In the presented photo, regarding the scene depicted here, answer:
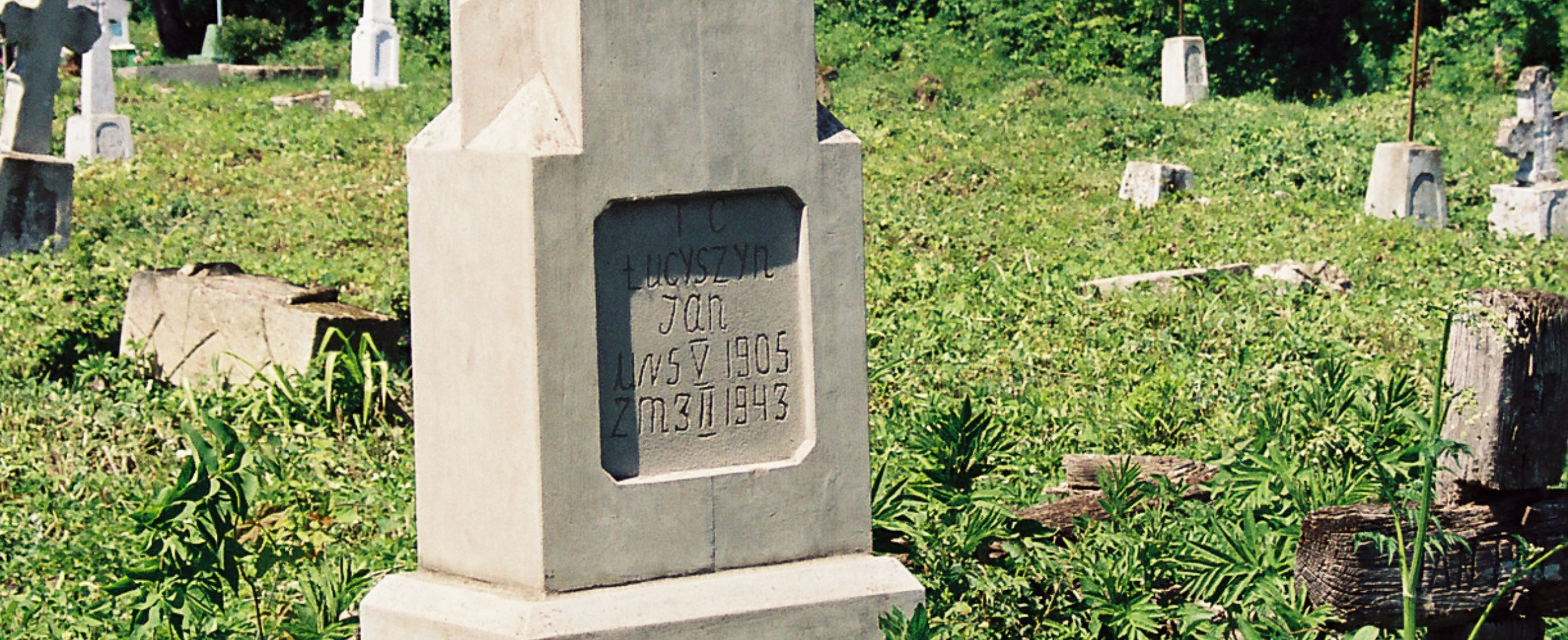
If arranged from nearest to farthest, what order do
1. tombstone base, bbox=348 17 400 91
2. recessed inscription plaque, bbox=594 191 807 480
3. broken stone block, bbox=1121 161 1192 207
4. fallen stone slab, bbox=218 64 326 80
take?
1. recessed inscription plaque, bbox=594 191 807 480
2. broken stone block, bbox=1121 161 1192 207
3. tombstone base, bbox=348 17 400 91
4. fallen stone slab, bbox=218 64 326 80

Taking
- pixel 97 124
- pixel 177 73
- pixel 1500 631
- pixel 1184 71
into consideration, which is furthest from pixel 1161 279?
pixel 177 73

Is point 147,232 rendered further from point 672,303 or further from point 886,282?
point 672,303

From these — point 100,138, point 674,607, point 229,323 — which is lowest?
point 674,607

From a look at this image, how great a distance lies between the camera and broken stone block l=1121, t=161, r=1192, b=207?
1227 cm

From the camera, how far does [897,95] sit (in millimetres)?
17016

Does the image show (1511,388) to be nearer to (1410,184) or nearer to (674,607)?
(674,607)

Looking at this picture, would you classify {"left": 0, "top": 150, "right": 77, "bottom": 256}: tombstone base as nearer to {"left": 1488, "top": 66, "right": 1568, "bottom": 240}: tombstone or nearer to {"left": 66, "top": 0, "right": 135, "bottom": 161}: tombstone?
{"left": 66, "top": 0, "right": 135, "bottom": 161}: tombstone

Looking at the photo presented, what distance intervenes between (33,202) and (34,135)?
22.2 inches

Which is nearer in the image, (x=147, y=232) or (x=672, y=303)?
(x=672, y=303)

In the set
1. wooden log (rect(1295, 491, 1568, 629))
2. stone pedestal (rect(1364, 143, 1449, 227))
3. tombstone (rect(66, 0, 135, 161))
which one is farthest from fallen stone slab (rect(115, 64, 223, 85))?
wooden log (rect(1295, 491, 1568, 629))

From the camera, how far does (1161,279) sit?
8.75m

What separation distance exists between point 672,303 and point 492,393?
0.40m

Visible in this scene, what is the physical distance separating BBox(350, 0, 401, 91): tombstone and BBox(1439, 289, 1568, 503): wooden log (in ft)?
59.5

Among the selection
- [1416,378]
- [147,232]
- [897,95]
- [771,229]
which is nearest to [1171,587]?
[771,229]
